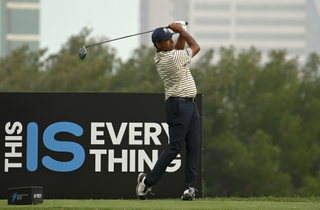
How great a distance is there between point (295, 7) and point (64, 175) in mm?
147568

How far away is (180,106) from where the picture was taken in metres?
5.02

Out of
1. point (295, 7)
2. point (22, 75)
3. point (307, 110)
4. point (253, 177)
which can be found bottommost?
point (253, 177)

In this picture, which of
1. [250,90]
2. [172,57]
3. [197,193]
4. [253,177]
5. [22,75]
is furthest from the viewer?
[250,90]

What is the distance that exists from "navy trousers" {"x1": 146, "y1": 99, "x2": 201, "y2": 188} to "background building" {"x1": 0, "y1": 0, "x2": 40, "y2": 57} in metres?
78.6

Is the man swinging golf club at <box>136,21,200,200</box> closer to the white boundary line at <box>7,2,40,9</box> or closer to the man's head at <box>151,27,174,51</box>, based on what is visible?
the man's head at <box>151,27,174,51</box>

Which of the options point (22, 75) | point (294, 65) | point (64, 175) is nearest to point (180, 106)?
point (64, 175)

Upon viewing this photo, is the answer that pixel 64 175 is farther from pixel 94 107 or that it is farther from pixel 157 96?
pixel 157 96

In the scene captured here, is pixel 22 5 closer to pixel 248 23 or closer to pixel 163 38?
pixel 248 23

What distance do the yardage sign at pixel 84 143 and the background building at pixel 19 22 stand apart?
252 ft

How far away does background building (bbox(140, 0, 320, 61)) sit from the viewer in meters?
139

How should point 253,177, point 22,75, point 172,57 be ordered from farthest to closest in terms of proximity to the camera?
1. point 22,75
2. point 253,177
3. point 172,57

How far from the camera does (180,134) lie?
5059 mm

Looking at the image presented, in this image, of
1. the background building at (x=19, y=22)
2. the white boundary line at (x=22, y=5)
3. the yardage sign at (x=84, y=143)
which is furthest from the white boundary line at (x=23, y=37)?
the yardage sign at (x=84, y=143)

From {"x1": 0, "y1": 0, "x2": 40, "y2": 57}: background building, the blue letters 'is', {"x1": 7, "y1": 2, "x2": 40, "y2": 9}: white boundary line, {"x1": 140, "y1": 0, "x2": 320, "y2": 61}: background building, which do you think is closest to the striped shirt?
the blue letters 'is'
